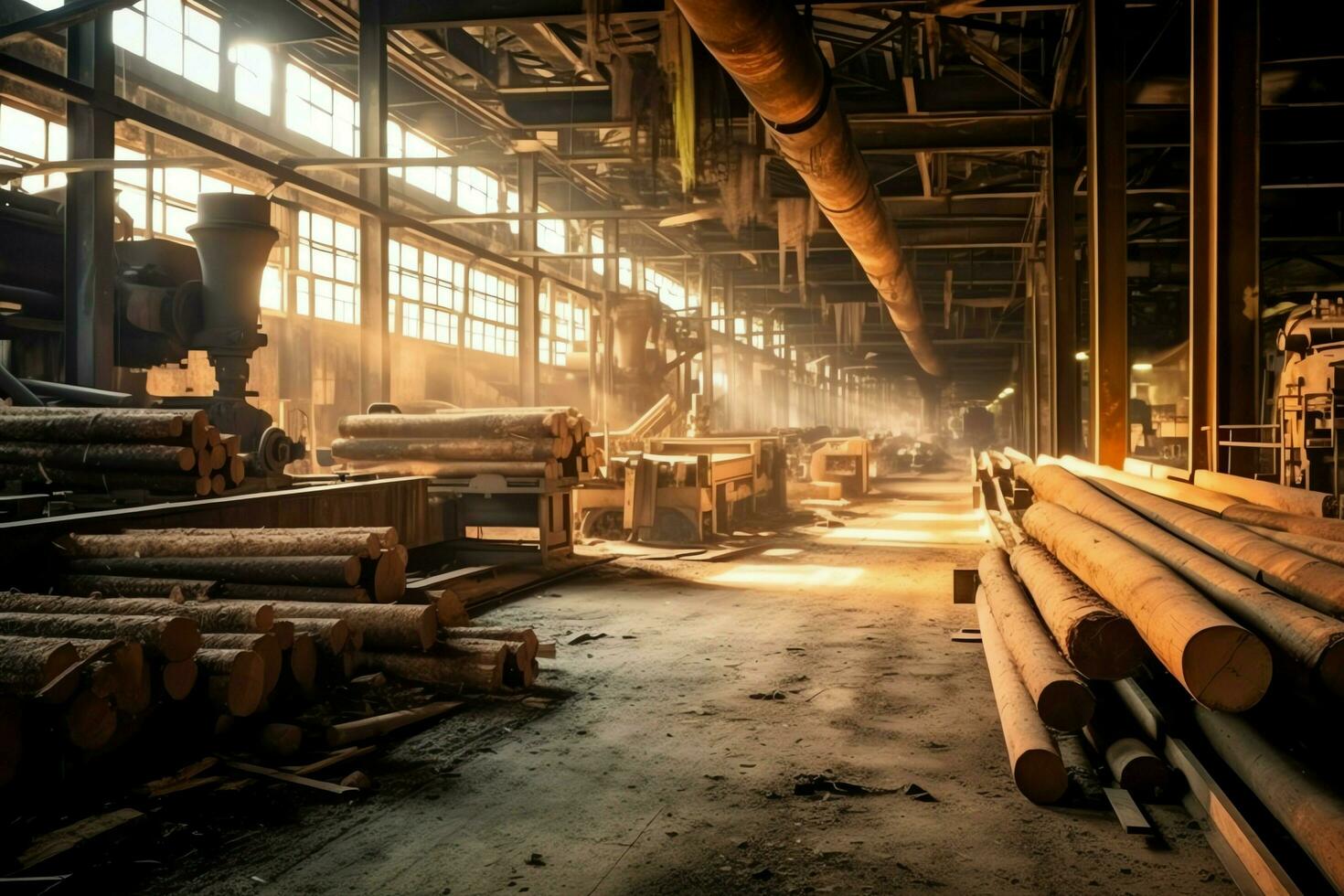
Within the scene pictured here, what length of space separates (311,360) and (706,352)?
9.50 meters

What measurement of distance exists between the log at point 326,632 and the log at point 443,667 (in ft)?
1.17

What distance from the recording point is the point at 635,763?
365 centimetres

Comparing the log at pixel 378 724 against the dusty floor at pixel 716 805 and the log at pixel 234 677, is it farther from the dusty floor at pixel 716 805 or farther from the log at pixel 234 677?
the log at pixel 234 677

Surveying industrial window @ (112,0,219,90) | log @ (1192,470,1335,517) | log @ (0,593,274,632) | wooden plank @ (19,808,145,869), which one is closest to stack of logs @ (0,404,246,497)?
log @ (0,593,274,632)

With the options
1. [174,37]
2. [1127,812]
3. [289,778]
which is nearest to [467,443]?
[289,778]

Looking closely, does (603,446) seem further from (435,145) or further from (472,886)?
(472,886)

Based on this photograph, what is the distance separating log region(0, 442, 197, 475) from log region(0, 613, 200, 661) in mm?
2046

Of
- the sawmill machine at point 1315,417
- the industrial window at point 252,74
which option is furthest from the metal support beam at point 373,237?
the sawmill machine at point 1315,417

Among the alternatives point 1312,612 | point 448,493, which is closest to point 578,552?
point 448,493

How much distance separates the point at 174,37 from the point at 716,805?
1247 centimetres

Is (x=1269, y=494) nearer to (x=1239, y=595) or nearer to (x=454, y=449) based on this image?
(x=1239, y=595)

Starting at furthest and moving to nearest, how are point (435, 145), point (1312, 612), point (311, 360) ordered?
1. point (435, 145)
2. point (311, 360)
3. point (1312, 612)

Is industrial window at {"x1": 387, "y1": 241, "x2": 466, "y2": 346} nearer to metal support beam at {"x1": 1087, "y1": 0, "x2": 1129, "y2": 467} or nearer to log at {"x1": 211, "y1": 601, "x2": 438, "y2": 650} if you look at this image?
metal support beam at {"x1": 1087, "y1": 0, "x2": 1129, "y2": 467}

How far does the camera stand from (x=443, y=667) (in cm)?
451
